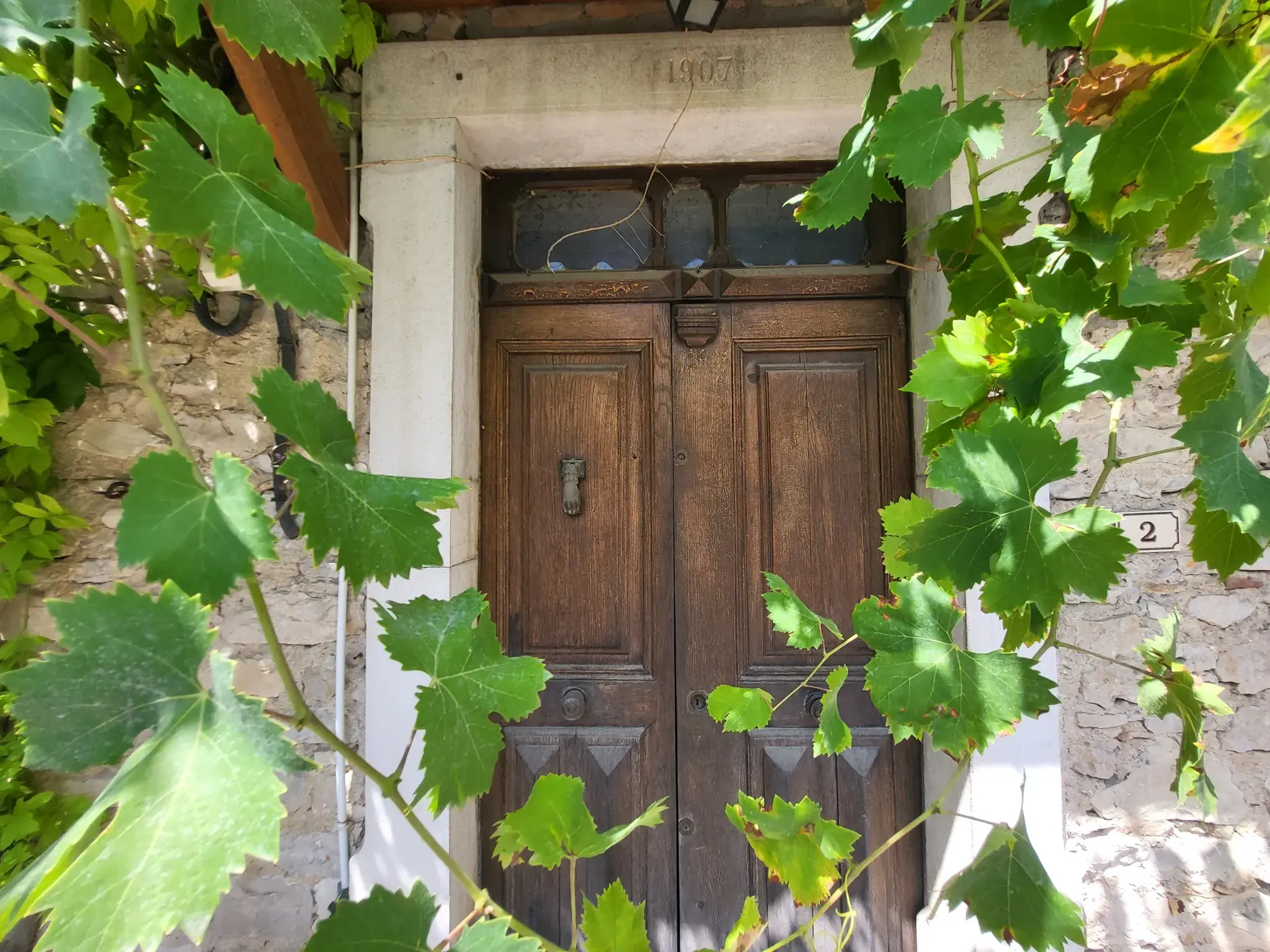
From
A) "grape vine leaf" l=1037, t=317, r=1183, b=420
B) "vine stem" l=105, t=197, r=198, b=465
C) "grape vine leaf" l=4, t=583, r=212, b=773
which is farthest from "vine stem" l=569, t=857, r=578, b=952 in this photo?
"grape vine leaf" l=1037, t=317, r=1183, b=420

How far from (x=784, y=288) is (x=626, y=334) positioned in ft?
1.70

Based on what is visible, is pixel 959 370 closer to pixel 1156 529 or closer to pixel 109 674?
pixel 109 674

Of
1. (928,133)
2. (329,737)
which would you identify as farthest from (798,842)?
(928,133)

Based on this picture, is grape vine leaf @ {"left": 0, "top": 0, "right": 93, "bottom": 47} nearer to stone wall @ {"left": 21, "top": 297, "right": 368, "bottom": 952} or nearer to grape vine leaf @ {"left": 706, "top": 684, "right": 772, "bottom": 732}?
grape vine leaf @ {"left": 706, "top": 684, "right": 772, "bottom": 732}

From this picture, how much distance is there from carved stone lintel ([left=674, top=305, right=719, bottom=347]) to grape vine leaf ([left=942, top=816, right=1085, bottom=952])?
1482 millimetres

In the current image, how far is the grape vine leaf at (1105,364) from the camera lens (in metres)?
0.63

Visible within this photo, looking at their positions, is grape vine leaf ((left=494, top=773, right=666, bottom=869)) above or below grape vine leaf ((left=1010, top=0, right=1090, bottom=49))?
below

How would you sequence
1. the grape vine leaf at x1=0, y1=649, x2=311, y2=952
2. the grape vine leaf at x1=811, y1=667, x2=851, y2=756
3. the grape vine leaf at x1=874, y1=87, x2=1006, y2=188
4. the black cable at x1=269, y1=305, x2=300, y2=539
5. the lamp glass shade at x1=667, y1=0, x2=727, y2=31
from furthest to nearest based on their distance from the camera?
1. the black cable at x1=269, y1=305, x2=300, y2=539
2. the lamp glass shade at x1=667, y1=0, x2=727, y2=31
3. the grape vine leaf at x1=811, y1=667, x2=851, y2=756
4. the grape vine leaf at x1=874, y1=87, x2=1006, y2=188
5. the grape vine leaf at x1=0, y1=649, x2=311, y2=952

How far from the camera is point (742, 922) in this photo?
725 millimetres

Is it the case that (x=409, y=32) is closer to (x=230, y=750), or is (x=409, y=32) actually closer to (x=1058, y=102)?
(x=1058, y=102)

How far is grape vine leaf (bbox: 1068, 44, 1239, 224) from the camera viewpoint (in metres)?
0.56

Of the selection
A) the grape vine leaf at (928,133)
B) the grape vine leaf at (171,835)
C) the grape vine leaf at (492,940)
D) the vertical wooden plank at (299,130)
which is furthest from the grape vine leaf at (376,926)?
the vertical wooden plank at (299,130)

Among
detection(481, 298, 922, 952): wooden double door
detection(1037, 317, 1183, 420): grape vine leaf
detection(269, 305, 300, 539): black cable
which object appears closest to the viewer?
detection(1037, 317, 1183, 420): grape vine leaf

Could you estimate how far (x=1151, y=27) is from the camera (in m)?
0.56
